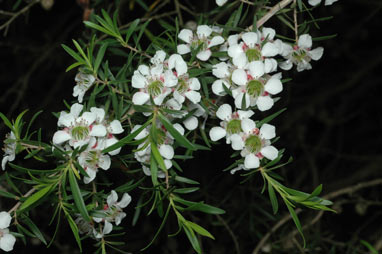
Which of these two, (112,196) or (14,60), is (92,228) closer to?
(112,196)

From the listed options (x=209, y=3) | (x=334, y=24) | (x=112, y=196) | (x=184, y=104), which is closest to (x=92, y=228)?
(x=112, y=196)

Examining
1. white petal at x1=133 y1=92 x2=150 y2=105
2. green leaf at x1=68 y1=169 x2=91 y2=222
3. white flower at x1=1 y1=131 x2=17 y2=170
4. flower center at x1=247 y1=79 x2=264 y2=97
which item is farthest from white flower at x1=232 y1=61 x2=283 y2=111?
white flower at x1=1 y1=131 x2=17 y2=170

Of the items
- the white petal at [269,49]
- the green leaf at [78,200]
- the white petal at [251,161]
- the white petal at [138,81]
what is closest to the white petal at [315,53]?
the white petal at [269,49]

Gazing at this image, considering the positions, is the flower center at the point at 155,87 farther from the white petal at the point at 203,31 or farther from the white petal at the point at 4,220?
the white petal at the point at 4,220

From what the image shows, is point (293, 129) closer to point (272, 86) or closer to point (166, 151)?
point (272, 86)

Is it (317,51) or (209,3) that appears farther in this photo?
(209,3)

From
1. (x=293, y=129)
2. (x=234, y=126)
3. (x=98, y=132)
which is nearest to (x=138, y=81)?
(x=98, y=132)
